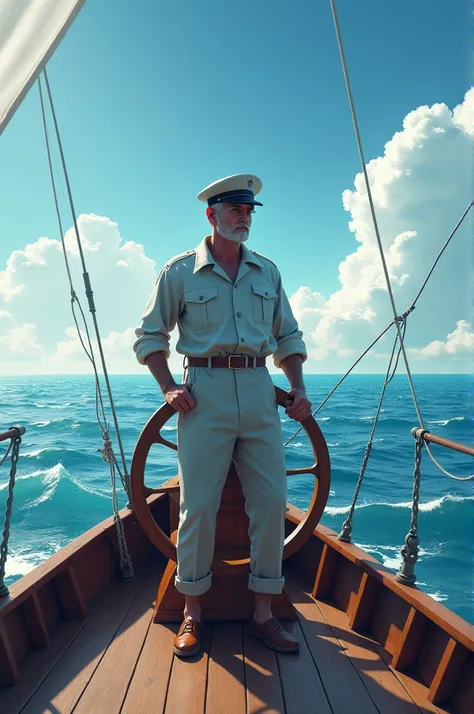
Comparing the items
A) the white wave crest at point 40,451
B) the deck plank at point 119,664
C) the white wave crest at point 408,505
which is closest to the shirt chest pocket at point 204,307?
the deck plank at point 119,664

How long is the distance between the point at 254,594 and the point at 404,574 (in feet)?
1.89

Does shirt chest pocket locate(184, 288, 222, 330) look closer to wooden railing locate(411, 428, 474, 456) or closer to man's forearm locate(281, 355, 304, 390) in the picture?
man's forearm locate(281, 355, 304, 390)

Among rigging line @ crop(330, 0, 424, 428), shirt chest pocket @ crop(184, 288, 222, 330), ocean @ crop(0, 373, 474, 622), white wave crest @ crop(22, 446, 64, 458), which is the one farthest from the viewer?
white wave crest @ crop(22, 446, 64, 458)

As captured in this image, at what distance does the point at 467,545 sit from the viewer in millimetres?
6906

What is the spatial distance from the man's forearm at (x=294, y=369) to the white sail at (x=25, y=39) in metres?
1.33

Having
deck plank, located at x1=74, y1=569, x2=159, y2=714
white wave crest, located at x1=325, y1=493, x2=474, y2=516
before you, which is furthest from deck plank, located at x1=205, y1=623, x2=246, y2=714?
white wave crest, located at x1=325, y1=493, x2=474, y2=516

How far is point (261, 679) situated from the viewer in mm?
1527

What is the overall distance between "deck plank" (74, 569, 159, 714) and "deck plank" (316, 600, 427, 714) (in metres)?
0.76

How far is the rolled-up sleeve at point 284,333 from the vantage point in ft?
6.31

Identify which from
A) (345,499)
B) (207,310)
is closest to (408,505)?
(345,499)

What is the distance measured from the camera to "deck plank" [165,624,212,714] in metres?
1.39

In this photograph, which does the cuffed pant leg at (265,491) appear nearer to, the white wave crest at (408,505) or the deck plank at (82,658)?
the deck plank at (82,658)

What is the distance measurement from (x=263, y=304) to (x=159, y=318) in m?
0.40

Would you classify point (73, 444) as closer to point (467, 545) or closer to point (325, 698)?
point (467, 545)
